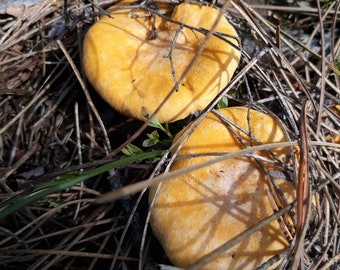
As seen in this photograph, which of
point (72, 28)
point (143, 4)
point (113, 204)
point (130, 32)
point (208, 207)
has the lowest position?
point (113, 204)

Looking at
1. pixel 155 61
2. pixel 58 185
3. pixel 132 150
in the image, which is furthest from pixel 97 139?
pixel 58 185

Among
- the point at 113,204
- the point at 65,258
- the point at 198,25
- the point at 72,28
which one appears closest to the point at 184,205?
the point at 113,204

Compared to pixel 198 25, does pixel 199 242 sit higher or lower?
lower

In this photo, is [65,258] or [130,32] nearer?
[65,258]

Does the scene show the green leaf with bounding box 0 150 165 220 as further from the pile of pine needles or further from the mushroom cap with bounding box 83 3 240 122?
the mushroom cap with bounding box 83 3 240 122

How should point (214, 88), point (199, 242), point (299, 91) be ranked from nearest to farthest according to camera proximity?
point (199, 242)
point (214, 88)
point (299, 91)

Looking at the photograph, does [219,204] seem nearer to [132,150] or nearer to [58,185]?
[132,150]

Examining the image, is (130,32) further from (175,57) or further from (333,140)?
(333,140)

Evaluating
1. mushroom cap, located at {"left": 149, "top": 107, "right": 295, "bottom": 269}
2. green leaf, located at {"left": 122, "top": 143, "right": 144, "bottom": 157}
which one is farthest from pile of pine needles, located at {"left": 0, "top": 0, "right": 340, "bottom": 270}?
mushroom cap, located at {"left": 149, "top": 107, "right": 295, "bottom": 269}
